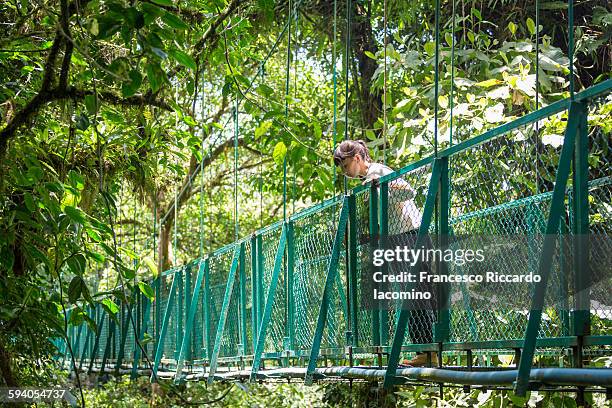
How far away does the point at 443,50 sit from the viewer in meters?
7.12

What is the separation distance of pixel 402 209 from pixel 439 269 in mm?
425

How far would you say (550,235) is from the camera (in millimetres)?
2787

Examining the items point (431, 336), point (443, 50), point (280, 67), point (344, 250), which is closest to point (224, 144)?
point (280, 67)

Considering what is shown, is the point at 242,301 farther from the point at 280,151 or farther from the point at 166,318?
the point at 166,318

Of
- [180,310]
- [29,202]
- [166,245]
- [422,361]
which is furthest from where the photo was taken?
[166,245]

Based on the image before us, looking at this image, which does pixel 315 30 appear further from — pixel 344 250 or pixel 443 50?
pixel 344 250

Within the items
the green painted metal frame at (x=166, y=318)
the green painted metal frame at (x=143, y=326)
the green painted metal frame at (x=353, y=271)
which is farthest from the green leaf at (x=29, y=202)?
the green painted metal frame at (x=143, y=326)

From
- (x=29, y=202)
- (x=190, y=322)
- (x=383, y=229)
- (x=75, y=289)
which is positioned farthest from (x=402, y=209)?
(x=190, y=322)

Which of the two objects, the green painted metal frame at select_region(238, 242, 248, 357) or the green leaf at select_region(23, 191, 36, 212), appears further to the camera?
the green painted metal frame at select_region(238, 242, 248, 357)

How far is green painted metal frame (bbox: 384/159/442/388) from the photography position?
369cm

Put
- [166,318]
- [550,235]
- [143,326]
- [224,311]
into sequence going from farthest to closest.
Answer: [143,326], [166,318], [224,311], [550,235]

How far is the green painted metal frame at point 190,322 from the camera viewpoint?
23.2 feet

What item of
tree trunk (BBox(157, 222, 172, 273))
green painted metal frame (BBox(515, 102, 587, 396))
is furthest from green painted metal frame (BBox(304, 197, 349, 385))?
tree trunk (BBox(157, 222, 172, 273))

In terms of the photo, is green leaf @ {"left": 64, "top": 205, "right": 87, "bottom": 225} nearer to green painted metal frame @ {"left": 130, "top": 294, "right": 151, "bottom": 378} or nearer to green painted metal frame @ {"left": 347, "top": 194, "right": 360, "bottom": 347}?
green painted metal frame @ {"left": 347, "top": 194, "right": 360, "bottom": 347}
